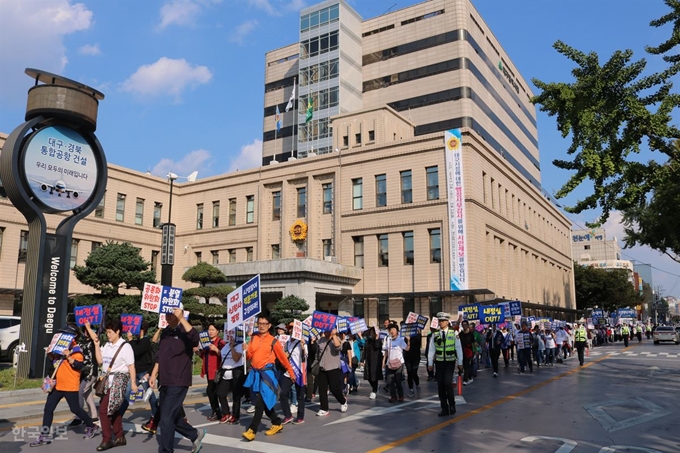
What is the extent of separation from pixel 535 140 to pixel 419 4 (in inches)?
1172

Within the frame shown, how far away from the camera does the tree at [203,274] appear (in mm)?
36281

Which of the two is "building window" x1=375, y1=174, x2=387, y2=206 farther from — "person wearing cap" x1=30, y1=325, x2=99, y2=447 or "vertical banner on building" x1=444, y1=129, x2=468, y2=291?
"person wearing cap" x1=30, y1=325, x2=99, y2=447

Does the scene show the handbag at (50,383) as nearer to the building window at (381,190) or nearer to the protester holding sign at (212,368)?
the protester holding sign at (212,368)

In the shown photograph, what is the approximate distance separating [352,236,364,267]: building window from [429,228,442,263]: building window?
5346 millimetres

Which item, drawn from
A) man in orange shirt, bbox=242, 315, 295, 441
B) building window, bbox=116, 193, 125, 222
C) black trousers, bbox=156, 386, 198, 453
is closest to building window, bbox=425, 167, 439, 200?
building window, bbox=116, 193, 125, 222

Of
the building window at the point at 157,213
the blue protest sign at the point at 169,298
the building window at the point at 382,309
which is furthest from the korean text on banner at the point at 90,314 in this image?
the building window at the point at 157,213

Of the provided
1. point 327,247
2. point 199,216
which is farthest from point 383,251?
point 199,216

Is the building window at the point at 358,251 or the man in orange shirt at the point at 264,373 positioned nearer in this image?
the man in orange shirt at the point at 264,373

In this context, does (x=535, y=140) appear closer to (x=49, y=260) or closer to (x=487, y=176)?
(x=487, y=176)

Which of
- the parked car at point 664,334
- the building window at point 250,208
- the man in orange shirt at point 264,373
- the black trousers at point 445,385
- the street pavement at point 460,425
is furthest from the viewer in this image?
the building window at point 250,208

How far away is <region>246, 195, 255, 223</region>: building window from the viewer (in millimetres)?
45591

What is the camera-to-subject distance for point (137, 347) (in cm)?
948

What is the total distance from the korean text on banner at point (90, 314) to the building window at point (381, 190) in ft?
87.0

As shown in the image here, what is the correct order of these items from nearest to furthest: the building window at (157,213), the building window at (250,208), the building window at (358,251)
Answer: the building window at (358,251), the building window at (250,208), the building window at (157,213)
